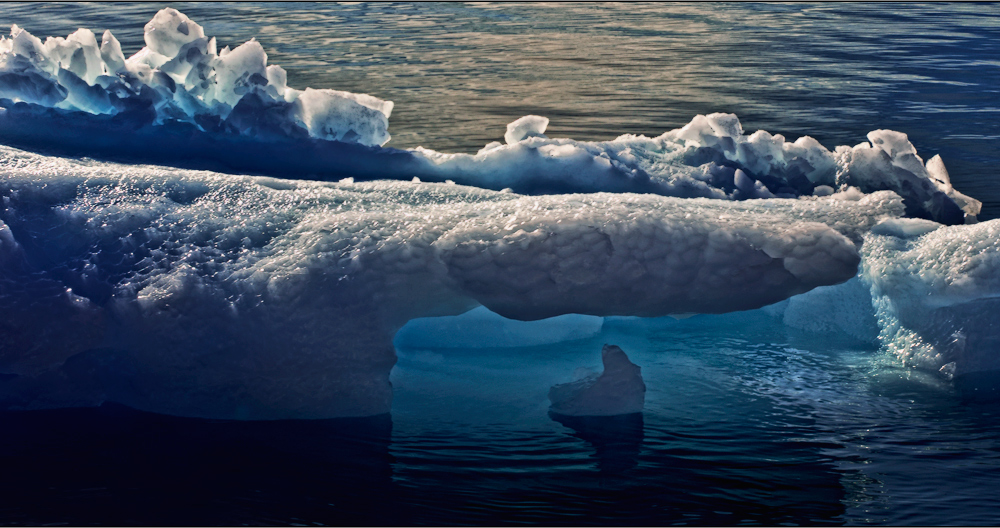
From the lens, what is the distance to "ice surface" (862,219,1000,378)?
2.86m

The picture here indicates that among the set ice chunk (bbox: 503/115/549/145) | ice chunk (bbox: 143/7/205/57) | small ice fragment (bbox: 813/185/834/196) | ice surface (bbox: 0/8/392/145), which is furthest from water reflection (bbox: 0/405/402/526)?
small ice fragment (bbox: 813/185/834/196)

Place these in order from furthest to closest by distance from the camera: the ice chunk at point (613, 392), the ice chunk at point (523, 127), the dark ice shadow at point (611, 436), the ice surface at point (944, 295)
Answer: the ice chunk at point (523, 127)
the ice surface at point (944, 295)
the ice chunk at point (613, 392)
the dark ice shadow at point (611, 436)

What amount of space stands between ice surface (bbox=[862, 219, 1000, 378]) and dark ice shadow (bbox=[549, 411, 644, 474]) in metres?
1.08

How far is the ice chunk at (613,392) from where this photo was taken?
2734mm

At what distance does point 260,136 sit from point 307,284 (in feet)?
6.72

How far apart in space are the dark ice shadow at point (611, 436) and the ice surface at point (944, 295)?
42.7 inches

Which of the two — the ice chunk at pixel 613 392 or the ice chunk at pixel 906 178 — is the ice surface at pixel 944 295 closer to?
the ice chunk at pixel 613 392

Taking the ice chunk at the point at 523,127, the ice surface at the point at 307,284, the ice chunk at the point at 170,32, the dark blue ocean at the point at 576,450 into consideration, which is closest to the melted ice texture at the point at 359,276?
the ice surface at the point at 307,284

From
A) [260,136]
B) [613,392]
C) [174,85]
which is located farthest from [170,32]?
[613,392]

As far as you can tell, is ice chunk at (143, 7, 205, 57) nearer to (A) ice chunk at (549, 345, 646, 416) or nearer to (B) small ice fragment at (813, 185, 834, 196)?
(A) ice chunk at (549, 345, 646, 416)

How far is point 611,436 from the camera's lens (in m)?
2.63

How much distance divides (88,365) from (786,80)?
907 cm

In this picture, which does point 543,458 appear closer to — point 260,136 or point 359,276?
point 359,276

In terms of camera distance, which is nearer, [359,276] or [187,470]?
[187,470]
